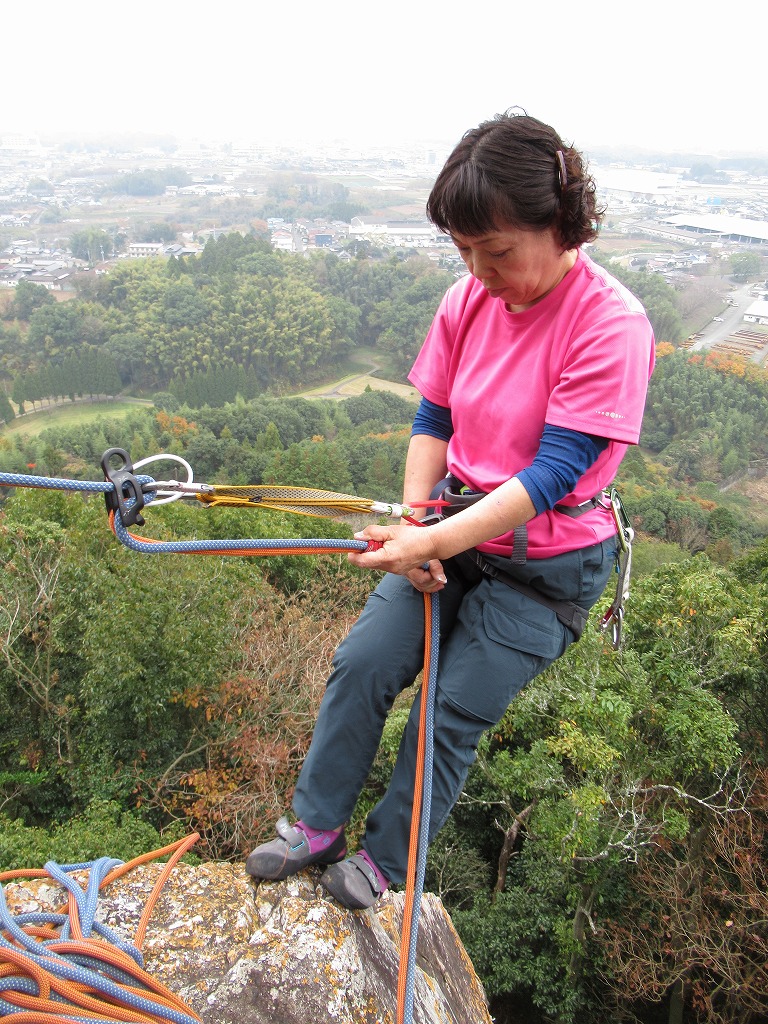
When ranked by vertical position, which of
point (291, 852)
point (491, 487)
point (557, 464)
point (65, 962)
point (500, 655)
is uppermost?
point (557, 464)

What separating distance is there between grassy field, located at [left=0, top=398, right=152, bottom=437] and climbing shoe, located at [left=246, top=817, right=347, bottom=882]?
45439 mm

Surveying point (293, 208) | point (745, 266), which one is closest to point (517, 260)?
point (745, 266)

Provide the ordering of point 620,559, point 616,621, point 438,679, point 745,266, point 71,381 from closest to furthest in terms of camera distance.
Answer: 1. point 438,679
2. point 620,559
3. point 616,621
4. point 71,381
5. point 745,266

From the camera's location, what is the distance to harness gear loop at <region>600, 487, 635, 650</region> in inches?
83.9

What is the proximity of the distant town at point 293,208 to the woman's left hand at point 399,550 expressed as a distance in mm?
71583

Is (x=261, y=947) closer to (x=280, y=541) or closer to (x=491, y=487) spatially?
(x=280, y=541)

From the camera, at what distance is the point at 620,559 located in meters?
2.25

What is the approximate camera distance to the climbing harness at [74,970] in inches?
62.1

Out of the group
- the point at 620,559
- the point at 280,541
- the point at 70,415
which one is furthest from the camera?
the point at 70,415

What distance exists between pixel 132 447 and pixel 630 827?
34.8 metres

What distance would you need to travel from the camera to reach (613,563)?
229 cm

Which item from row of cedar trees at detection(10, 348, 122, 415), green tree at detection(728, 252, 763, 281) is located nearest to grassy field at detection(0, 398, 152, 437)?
row of cedar trees at detection(10, 348, 122, 415)

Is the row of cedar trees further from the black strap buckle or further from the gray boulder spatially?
the black strap buckle

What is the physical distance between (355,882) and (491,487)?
118 cm
